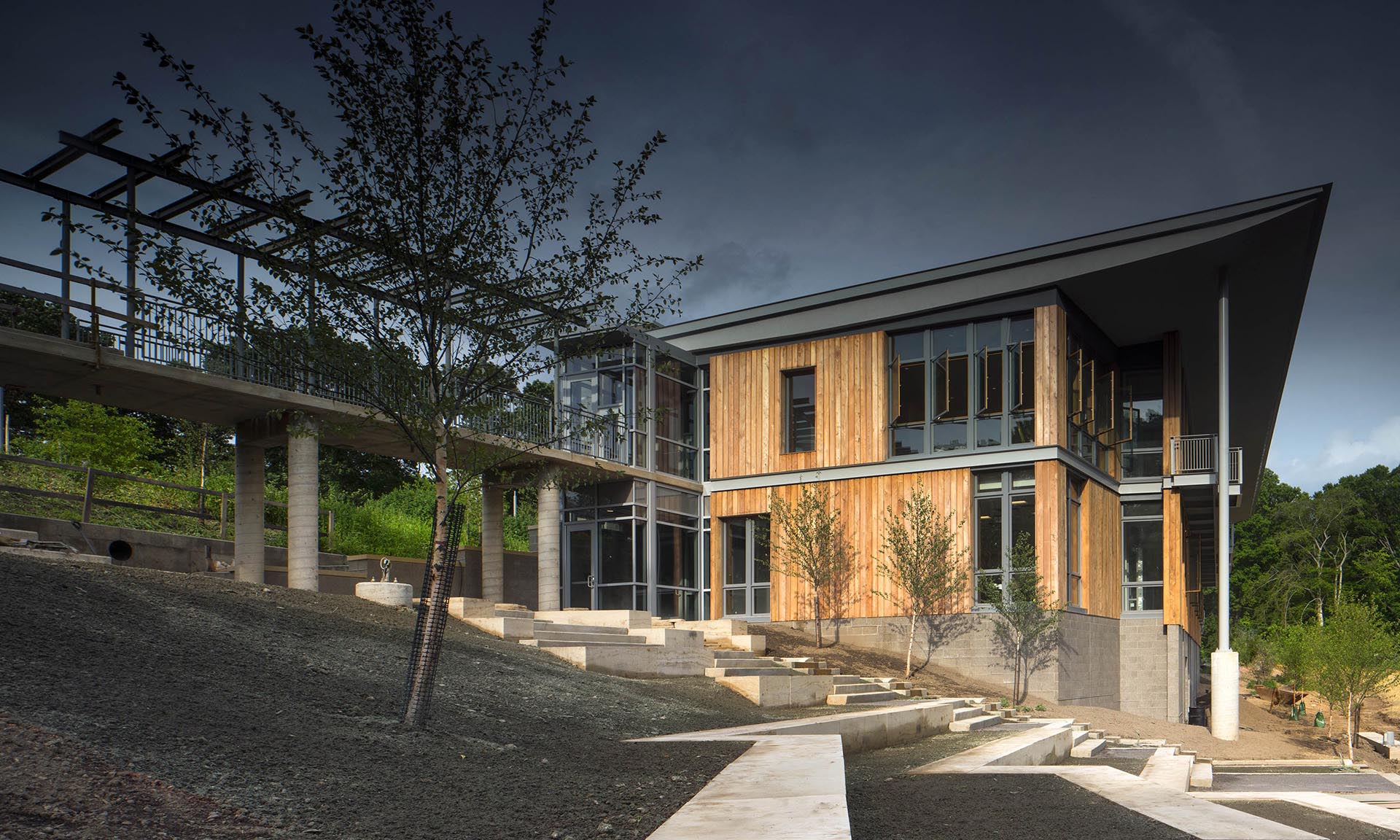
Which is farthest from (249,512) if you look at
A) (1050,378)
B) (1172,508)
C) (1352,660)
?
(1352,660)

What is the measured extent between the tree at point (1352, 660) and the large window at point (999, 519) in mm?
6816

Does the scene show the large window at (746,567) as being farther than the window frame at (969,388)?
Yes

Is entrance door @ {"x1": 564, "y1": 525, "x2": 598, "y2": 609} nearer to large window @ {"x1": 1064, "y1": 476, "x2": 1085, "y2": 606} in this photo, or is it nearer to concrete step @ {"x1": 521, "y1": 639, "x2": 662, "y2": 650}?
concrete step @ {"x1": 521, "y1": 639, "x2": 662, "y2": 650}

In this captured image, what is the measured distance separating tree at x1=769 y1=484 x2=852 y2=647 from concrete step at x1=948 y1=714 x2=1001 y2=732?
563 cm

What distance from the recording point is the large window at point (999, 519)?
67.7 ft

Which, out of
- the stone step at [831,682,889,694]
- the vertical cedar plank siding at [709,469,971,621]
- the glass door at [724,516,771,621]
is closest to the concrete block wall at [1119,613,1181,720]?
the vertical cedar plank siding at [709,469,971,621]

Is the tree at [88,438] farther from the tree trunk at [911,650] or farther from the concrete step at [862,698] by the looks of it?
the tree trunk at [911,650]

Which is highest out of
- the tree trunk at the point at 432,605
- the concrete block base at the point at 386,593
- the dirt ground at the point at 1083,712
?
the tree trunk at the point at 432,605

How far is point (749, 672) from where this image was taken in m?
16.3

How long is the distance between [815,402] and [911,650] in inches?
248

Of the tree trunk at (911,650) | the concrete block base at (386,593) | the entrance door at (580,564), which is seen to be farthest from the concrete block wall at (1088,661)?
the concrete block base at (386,593)

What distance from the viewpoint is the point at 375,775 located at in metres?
5.61

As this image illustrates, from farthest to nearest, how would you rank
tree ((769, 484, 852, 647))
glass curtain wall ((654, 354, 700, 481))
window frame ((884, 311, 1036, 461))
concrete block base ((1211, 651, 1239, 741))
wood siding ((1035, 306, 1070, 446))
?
glass curtain wall ((654, 354, 700, 481))
tree ((769, 484, 852, 647))
window frame ((884, 311, 1036, 461))
wood siding ((1035, 306, 1070, 446))
concrete block base ((1211, 651, 1239, 741))

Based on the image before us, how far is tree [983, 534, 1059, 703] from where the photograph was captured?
19109mm
